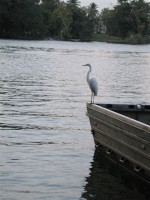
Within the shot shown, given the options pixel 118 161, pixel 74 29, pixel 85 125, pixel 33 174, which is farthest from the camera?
pixel 74 29

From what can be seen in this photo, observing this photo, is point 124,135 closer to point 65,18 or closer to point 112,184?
point 112,184

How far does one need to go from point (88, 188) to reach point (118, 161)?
5.16 ft

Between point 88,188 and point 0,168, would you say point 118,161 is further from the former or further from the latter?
point 0,168

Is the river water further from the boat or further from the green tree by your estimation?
the green tree

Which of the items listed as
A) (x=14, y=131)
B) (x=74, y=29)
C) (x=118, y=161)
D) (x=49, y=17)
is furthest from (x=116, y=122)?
(x=74, y=29)

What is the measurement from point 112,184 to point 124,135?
922 millimetres

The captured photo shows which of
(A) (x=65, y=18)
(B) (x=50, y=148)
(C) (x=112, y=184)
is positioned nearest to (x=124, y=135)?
(C) (x=112, y=184)

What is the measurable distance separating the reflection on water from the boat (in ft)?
0.46

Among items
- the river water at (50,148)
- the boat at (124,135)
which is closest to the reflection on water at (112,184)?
the river water at (50,148)

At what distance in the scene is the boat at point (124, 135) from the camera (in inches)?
415

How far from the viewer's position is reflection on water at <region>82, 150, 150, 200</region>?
34.8 feet

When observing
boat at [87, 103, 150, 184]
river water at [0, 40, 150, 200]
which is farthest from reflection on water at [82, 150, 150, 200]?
boat at [87, 103, 150, 184]

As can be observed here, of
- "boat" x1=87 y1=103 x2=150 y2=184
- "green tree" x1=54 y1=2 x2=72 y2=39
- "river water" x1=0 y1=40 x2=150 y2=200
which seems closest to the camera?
"boat" x1=87 y1=103 x2=150 y2=184

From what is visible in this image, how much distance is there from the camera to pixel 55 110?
20.4 m
